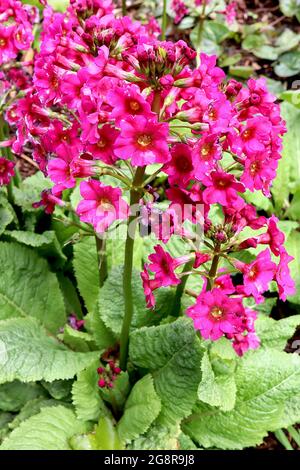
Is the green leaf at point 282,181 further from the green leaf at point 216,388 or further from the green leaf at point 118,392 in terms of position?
the green leaf at point 118,392

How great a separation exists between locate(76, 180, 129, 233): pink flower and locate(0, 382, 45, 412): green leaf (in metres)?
1.69

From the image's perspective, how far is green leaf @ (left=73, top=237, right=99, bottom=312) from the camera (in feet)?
11.6

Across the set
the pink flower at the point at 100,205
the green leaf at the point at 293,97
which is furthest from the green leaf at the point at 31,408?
the green leaf at the point at 293,97

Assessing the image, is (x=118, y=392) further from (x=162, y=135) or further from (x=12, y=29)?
(x=12, y=29)

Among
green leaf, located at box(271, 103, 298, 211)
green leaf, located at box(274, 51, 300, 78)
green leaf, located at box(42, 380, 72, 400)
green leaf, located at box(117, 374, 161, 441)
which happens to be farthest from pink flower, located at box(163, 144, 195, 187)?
green leaf, located at box(274, 51, 300, 78)

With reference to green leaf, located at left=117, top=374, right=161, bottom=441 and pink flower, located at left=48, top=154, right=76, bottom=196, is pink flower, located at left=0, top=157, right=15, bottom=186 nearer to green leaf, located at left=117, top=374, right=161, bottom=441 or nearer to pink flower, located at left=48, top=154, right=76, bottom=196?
pink flower, located at left=48, top=154, right=76, bottom=196

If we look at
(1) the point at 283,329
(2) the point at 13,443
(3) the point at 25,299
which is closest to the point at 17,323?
(3) the point at 25,299

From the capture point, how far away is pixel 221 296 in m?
2.37

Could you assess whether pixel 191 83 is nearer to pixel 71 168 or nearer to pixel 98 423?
pixel 71 168

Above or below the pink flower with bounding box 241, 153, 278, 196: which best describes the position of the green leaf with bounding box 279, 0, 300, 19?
above

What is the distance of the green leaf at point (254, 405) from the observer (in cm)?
311

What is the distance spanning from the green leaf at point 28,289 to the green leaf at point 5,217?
0.38 feet

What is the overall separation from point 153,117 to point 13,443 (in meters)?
1.85

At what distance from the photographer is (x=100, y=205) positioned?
7.27ft
